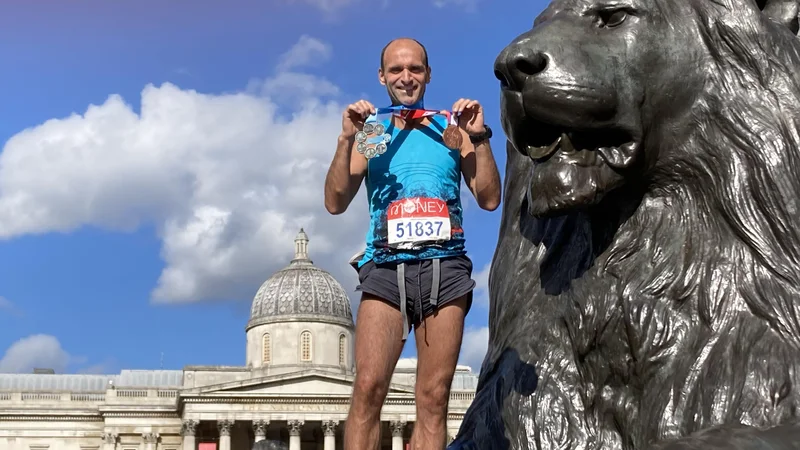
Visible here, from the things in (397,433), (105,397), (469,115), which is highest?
(105,397)

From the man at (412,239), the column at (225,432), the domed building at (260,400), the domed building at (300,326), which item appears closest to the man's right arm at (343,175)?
the man at (412,239)

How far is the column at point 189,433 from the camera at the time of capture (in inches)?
2030

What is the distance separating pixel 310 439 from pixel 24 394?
13.5 m

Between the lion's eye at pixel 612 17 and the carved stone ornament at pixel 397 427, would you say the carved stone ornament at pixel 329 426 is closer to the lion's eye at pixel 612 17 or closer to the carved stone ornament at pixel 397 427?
the carved stone ornament at pixel 397 427

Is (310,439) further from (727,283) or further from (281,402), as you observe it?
(727,283)

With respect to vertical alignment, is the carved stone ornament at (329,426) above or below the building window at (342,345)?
below

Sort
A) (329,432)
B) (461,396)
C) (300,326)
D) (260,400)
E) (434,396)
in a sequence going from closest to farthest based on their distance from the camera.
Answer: (434,396)
(461,396)
(260,400)
(329,432)
(300,326)

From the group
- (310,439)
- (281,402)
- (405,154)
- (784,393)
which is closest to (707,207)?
(784,393)

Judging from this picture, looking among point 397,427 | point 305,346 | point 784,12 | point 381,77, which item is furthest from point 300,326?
point 784,12

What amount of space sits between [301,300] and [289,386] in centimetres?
571

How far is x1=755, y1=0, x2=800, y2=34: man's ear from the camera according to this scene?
1782mm

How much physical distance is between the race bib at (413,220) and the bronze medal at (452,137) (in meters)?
0.13

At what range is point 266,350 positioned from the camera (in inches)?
2176

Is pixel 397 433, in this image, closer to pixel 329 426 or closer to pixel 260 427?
pixel 329 426
